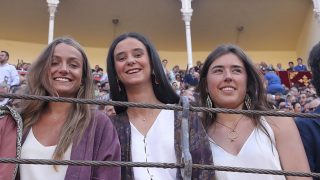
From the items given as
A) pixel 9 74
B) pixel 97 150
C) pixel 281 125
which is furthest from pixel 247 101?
pixel 9 74

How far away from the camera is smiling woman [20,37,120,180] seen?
75.8 inches

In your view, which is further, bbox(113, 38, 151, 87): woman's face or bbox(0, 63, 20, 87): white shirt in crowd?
bbox(0, 63, 20, 87): white shirt in crowd

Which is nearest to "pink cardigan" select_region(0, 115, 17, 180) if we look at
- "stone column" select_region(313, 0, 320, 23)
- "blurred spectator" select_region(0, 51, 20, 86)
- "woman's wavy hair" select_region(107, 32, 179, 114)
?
"woman's wavy hair" select_region(107, 32, 179, 114)

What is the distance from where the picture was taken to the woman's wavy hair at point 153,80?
2.41 metres

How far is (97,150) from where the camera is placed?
1.97 metres

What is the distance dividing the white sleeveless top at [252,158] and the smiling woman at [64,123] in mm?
504

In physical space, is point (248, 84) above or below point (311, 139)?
above

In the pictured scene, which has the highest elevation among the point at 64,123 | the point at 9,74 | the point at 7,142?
the point at 9,74

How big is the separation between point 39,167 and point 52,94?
0.37m

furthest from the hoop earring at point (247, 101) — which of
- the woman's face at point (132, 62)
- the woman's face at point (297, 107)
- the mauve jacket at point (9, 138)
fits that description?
the woman's face at point (297, 107)

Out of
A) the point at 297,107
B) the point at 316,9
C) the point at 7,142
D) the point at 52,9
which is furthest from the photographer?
the point at 316,9

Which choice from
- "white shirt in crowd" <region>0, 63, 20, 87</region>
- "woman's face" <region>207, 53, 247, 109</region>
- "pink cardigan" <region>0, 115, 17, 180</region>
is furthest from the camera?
"white shirt in crowd" <region>0, 63, 20, 87</region>

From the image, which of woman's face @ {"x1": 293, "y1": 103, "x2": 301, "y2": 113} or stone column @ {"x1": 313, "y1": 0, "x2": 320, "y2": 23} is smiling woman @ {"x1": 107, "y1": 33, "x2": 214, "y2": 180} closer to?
woman's face @ {"x1": 293, "y1": 103, "x2": 301, "y2": 113}

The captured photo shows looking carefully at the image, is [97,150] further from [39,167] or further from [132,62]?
[132,62]
